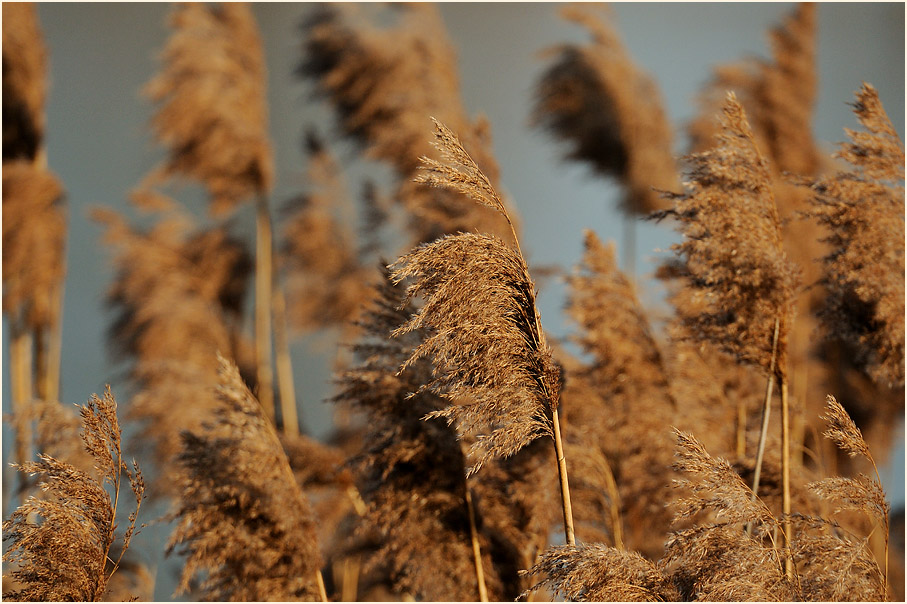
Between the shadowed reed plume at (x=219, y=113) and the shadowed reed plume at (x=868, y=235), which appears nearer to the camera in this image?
the shadowed reed plume at (x=868, y=235)

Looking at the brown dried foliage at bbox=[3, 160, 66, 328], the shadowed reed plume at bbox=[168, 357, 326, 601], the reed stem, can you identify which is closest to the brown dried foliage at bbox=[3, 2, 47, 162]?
the brown dried foliage at bbox=[3, 160, 66, 328]

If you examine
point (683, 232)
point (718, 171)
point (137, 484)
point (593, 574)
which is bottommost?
point (593, 574)

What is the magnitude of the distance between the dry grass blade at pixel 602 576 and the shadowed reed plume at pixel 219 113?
3.97 m

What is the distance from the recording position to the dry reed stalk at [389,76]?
18.5 ft

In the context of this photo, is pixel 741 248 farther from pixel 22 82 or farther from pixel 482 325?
pixel 22 82

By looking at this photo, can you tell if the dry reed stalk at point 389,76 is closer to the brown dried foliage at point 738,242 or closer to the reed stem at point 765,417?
the brown dried foliage at point 738,242

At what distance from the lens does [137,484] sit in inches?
104

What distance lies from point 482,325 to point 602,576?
783mm

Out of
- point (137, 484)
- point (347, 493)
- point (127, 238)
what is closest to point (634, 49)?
point (127, 238)

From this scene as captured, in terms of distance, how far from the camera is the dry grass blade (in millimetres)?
2236

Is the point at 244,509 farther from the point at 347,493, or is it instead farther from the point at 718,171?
the point at 718,171

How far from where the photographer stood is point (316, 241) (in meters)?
6.88

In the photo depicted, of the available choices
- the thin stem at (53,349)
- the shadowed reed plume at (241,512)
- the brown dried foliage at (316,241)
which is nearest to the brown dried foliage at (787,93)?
the brown dried foliage at (316,241)

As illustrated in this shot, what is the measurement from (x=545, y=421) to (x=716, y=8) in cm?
691
